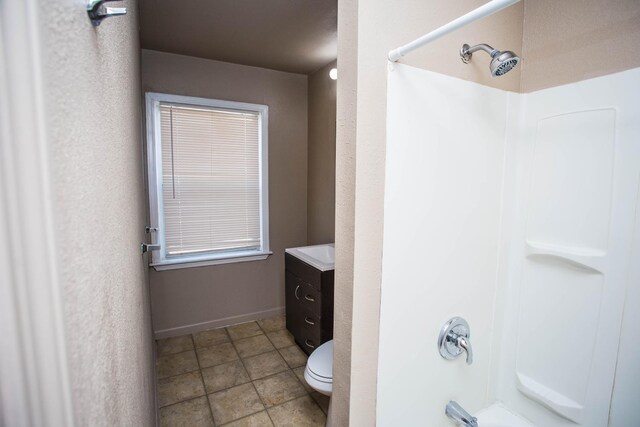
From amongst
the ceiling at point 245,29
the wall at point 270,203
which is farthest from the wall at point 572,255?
the wall at point 270,203

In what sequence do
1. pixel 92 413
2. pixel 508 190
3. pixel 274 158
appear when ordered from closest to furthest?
1. pixel 92 413
2. pixel 508 190
3. pixel 274 158

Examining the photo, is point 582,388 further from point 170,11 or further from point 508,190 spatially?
point 170,11

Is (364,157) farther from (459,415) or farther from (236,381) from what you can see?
(236,381)

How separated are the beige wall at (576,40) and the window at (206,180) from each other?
7.42 feet

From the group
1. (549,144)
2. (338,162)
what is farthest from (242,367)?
(549,144)

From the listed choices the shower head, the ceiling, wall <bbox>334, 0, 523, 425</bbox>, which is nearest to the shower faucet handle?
wall <bbox>334, 0, 523, 425</bbox>

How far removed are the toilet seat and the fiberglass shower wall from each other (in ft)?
1.91

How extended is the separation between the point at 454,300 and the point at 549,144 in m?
0.73

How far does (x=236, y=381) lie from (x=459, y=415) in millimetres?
1618

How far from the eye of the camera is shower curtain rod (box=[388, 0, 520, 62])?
676mm

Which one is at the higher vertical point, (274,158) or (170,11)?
(170,11)

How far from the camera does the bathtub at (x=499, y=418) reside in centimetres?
127

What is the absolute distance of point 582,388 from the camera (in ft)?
3.61

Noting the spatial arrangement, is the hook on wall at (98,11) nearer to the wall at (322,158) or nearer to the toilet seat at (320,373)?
the toilet seat at (320,373)
